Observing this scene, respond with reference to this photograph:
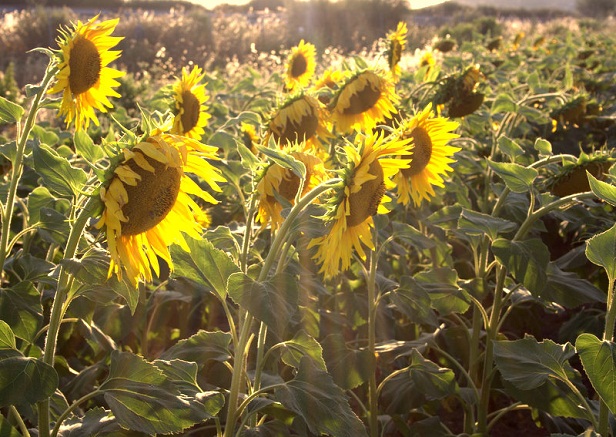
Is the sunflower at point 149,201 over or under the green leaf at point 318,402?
over

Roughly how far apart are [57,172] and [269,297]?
1.83ft

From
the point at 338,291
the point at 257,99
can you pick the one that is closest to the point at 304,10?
the point at 257,99

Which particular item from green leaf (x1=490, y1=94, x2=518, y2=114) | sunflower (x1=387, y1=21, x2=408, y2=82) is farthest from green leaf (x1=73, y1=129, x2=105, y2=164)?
sunflower (x1=387, y1=21, x2=408, y2=82)

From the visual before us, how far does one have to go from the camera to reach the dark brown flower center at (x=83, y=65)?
2.17 m

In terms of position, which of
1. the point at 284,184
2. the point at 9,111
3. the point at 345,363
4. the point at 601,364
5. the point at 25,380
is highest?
the point at 9,111

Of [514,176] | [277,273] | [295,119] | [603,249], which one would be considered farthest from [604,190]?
[295,119]

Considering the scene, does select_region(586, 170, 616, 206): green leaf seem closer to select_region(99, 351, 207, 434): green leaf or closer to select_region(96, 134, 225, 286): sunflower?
select_region(96, 134, 225, 286): sunflower

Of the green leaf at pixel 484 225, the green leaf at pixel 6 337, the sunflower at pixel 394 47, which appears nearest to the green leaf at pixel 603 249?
the green leaf at pixel 484 225

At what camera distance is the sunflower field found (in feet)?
4.70

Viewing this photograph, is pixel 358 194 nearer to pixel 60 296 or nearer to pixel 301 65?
pixel 60 296

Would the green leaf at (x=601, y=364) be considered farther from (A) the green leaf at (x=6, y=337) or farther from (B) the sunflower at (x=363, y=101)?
(B) the sunflower at (x=363, y=101)

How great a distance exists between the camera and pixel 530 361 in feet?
5.75

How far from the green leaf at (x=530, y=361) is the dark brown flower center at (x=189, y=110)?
1.47 metres

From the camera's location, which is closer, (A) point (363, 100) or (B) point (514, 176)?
(B) point (514, 176)
